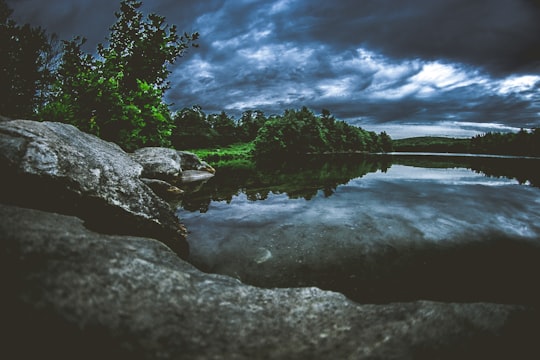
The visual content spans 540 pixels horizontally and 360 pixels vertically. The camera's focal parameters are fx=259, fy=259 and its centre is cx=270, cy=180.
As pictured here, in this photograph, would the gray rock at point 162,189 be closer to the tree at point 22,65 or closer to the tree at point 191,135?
the tree at point 22,65

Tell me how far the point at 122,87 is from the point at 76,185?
457 inches

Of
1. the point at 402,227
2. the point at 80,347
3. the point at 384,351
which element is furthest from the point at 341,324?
the point at 402,227

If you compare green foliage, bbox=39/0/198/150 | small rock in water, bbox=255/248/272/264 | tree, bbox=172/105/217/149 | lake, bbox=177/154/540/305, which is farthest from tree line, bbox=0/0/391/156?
tree, bbox=172/105/217/149

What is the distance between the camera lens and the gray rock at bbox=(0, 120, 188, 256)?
389cm

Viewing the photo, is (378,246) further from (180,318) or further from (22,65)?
(22,65)

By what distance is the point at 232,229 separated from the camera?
6.93 meters

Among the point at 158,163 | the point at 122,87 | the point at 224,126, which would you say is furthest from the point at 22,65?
the point at 224,126

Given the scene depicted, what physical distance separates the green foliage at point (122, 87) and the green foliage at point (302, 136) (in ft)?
144

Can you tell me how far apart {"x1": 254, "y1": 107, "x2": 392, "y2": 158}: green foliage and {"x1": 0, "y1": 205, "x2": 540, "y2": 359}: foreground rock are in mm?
56488

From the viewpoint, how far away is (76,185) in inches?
173

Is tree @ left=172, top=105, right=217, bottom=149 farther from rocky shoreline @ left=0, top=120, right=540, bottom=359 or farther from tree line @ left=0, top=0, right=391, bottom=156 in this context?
rocky shoreline @ left=0, top=120, right=540, bottom=359

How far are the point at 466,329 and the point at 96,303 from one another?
9.62 feet

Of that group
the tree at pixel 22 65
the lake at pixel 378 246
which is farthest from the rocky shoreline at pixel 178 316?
the tree at pixel 22 65

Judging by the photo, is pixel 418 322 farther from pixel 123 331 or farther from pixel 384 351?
pixel 123 331
